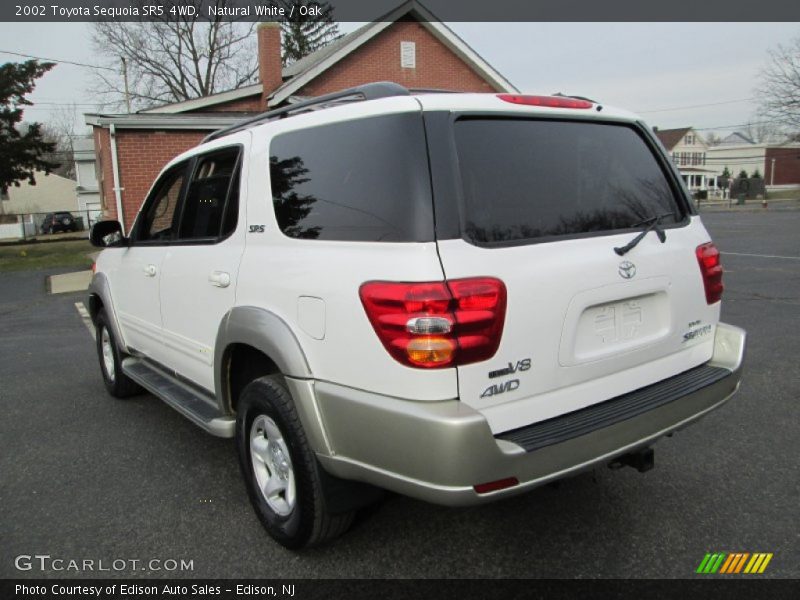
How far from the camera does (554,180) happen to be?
8.32 ft

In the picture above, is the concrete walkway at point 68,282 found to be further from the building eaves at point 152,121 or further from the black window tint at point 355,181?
the black window tint at point 355,181

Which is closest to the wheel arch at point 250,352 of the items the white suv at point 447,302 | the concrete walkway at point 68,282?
the white suv at point 447,302

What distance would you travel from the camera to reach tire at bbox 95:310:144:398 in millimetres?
4797

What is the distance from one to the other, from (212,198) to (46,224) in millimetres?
44702

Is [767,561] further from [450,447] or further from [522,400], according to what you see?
[450,447]

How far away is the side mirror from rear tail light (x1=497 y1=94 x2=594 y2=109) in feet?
10.2

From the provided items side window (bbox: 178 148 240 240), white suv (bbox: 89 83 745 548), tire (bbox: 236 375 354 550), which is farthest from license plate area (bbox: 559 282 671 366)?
side window (bbox: 178 148 240 240)

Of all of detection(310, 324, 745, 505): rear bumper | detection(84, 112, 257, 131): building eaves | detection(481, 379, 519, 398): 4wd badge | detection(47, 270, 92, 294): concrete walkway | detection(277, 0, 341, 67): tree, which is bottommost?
detection(47, 270, 92, 294): concrete walkway

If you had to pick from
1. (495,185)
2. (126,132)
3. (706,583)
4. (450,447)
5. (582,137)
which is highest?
(126,132)

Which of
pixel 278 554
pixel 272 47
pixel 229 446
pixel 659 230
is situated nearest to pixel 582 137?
pixel 659 230

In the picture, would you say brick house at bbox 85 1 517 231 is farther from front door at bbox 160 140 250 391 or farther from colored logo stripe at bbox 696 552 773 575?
colored logo stripe at bbox 696 552 773 575

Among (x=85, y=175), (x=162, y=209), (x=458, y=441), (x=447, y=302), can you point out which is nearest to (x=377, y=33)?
(x=162, y=209)

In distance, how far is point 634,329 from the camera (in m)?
2.57

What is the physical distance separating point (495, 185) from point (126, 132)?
14746mm
